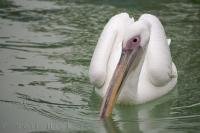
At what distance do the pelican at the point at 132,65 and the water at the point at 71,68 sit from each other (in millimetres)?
159

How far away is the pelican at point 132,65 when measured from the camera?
6.89 meters

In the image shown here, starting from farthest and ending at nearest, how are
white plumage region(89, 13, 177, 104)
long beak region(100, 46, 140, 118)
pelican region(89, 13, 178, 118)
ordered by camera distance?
1. white plumage region(89, 13, 177, 104)
2. pelican region(89, 13, 178, 118)
3. long beak region(100, 46, 140, 118)

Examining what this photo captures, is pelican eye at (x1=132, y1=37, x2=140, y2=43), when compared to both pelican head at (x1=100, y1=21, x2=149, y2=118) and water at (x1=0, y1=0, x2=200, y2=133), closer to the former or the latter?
pelican head at (x1=100, y1=21, x2=149, y2=118)

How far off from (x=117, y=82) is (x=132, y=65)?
0.41 meters

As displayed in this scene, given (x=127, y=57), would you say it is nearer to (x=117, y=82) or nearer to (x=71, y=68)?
(x=117, y=82)

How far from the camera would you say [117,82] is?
6793 millimetres

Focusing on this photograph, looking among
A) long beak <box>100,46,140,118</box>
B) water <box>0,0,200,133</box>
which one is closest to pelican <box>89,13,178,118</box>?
long beak <box>100,46,140,118</box>

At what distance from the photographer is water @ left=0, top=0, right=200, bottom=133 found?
6902mm

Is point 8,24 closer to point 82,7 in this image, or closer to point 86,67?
point 82,7

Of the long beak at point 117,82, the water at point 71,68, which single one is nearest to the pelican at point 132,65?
the long beak at point 117,82

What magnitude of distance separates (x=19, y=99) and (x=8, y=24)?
130 inches

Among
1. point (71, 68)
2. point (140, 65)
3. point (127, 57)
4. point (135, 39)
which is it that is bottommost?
point (71, 68)

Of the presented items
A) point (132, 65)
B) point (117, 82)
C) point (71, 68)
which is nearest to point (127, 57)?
point (132, 65)

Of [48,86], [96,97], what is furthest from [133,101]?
[48,86]
